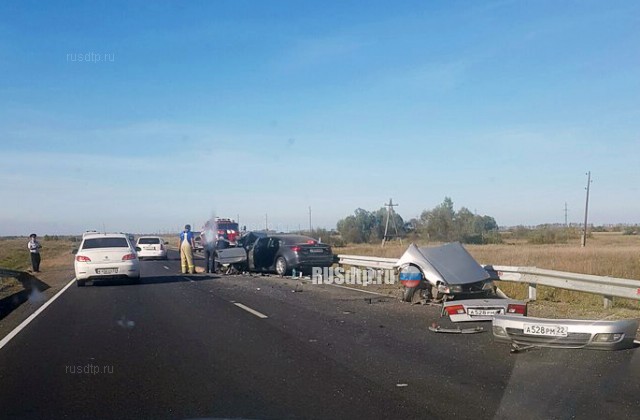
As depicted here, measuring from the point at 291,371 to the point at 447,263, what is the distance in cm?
696

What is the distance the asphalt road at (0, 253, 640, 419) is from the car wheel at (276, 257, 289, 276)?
9.13m

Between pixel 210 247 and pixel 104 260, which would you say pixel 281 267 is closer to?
pixel 210 247

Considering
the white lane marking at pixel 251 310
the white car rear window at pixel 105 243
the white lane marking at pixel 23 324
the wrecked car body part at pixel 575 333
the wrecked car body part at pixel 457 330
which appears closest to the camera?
the wrecked car body part at pixel 575 333

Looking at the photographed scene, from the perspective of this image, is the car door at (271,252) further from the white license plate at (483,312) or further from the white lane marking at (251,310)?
the white license plate at (483,312)

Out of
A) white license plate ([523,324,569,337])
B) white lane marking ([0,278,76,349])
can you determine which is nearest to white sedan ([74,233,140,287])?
white lane marking ([0,278,76,349])

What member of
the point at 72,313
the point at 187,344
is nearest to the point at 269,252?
the point at 72,313

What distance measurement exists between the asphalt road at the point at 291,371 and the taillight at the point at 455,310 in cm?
55

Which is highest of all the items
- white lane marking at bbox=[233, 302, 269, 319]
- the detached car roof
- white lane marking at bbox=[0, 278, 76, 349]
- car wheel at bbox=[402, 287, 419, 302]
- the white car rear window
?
the white car rear window

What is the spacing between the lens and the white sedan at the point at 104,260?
20016mm

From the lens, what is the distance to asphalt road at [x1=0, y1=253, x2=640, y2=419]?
650 centimetres

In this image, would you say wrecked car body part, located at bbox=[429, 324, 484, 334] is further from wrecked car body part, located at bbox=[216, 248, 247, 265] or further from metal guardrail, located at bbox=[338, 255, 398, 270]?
wrecked car body part, located at bbox=[216, 248, 247, 265]

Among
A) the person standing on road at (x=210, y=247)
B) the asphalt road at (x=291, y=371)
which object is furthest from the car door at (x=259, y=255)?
the asphalt road at (x=291, y=371)

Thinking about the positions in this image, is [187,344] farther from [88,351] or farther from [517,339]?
[517,339]

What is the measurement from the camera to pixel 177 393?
23.3 ft
